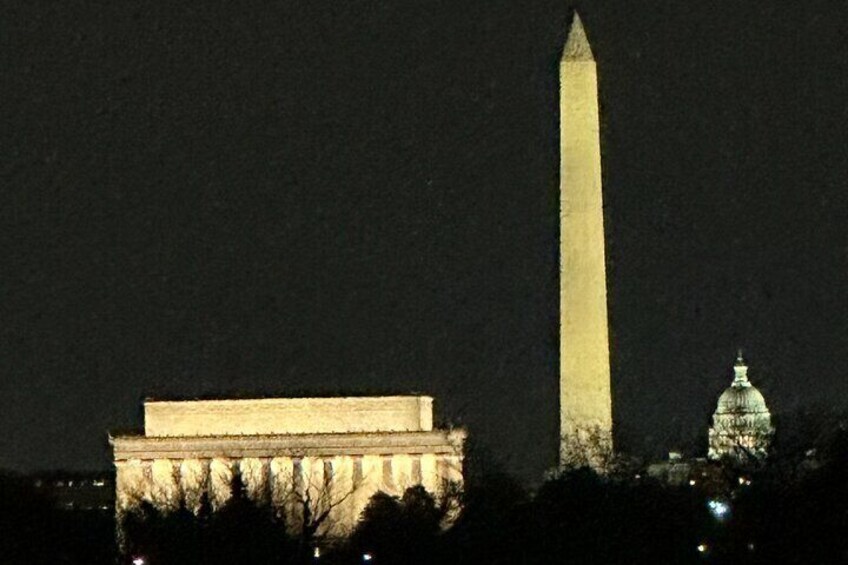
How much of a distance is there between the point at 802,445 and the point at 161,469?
3785 centimetres

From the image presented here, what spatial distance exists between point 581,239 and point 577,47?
641 cm

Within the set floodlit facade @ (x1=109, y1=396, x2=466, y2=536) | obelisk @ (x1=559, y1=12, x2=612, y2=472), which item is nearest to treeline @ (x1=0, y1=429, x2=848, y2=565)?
obelisk @ (x1=559, y1=12, x2=612, y2=472)

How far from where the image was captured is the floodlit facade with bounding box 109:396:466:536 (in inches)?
7574

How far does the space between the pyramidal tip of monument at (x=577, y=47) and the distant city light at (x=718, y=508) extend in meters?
17.5

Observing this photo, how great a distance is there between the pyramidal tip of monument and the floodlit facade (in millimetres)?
23825

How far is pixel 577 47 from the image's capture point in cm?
16875

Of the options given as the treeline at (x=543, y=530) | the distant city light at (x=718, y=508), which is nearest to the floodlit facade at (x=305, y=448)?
the distant city light at (x=718, y=508)

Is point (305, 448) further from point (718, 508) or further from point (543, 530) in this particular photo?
point (543, 530)

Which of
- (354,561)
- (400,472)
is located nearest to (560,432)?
(400,472)

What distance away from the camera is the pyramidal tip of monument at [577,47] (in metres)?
168

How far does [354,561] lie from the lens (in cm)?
14175

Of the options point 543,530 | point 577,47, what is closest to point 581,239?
point 577,47

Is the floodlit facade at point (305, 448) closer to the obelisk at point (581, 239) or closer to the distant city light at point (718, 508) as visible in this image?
the obelisk at point (581, 239)

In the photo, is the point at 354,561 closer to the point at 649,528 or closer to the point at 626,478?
the point at 649,528
